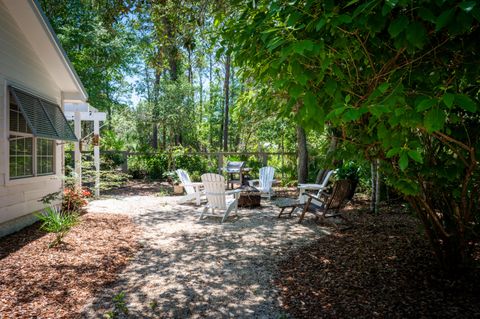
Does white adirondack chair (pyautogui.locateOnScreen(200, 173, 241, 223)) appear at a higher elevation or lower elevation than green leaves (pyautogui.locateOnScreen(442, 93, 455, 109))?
lower

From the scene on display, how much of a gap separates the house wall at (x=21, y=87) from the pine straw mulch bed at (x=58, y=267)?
35cm

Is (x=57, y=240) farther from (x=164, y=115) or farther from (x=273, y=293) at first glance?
(x=164, y=115)

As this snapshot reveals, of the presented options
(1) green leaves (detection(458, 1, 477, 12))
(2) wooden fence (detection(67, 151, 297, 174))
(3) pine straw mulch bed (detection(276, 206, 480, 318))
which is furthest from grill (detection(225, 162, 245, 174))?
(1) green leaves (detection(458, 1, 477, 12))

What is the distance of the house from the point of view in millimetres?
5363

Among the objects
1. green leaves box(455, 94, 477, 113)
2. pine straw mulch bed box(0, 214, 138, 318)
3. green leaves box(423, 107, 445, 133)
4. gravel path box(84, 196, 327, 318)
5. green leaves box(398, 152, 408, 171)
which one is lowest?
gravel path box(84, 196, 327, 318)

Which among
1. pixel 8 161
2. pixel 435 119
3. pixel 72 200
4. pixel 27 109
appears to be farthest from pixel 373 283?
pixel 72 200

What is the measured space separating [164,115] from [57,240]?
499 inches

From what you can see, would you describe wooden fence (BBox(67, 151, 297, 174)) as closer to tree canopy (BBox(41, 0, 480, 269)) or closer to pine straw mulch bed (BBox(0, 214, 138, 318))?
tree canopy (BBox(41, 0, 480, 269))

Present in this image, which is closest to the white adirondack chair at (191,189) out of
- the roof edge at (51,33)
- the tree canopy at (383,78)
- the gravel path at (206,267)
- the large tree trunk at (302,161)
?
the gravel path at (206,267)

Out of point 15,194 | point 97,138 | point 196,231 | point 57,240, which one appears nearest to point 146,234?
point 196,231

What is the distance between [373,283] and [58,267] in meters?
3.64

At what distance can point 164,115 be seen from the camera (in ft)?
55.1

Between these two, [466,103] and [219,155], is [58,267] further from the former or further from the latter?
[219,155]

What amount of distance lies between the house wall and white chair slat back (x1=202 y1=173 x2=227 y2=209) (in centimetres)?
329
